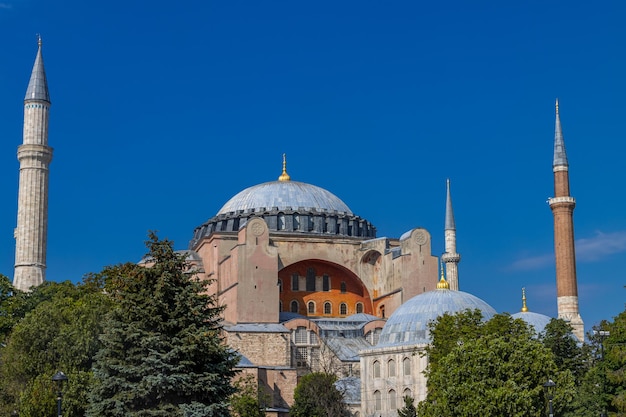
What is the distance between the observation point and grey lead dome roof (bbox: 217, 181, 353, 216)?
56594 millimetres

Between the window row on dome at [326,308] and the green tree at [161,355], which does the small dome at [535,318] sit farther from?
the green tree at [161,355]

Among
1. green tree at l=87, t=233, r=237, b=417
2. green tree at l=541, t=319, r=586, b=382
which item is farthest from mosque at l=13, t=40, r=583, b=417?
green tree at l=87, t=233, r=237, b=417

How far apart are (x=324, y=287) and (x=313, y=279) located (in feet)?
2.33

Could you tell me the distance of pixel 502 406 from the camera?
27.7 meters

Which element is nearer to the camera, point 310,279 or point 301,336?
point 301,336

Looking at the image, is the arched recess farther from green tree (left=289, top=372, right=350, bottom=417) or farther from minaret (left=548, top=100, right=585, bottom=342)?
green tree (left=289, top=372, right=350, bottom=417)

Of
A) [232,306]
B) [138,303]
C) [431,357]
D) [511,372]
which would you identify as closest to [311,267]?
[232,306]

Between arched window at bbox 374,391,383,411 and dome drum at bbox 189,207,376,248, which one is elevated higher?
dome drum at bbox 189,207,376,248

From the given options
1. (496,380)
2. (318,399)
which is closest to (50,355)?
(318,399)

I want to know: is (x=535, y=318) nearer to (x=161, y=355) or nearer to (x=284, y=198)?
(x=284, y=198)

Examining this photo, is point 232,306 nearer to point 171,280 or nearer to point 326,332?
point 326,332

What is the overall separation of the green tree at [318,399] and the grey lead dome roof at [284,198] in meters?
14.7

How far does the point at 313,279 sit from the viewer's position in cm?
5478

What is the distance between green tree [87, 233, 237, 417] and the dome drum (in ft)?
93.5
